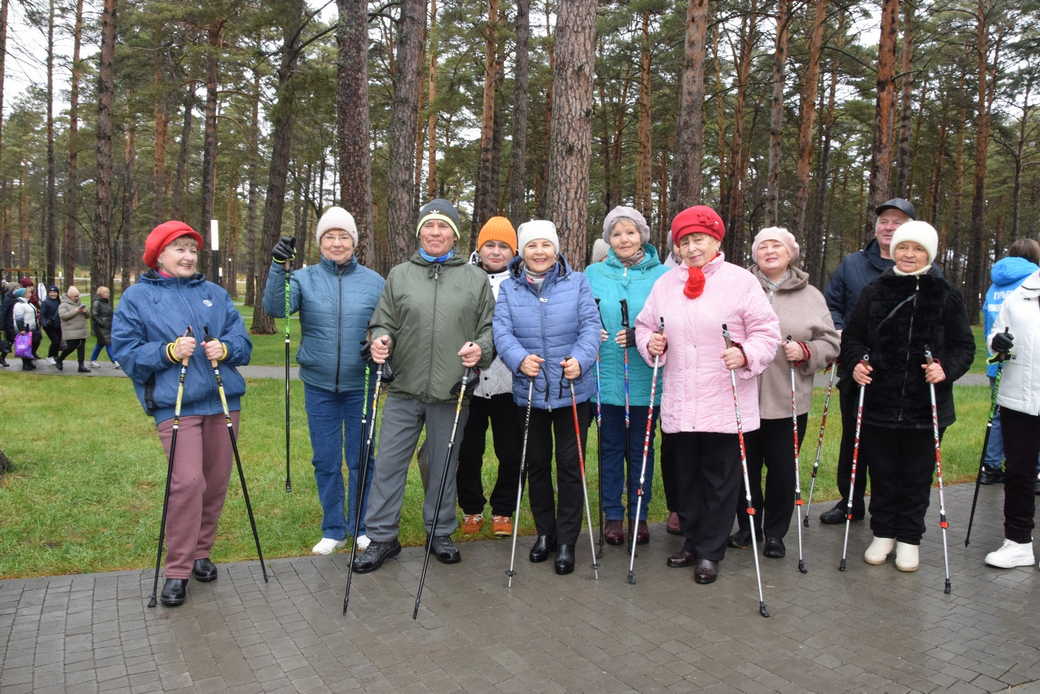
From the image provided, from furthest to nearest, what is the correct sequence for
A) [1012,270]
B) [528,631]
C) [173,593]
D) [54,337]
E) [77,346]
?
[54,337] → [77,346] → [1012,270] → [173,593] → [528,631]

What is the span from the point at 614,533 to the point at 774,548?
1066mm

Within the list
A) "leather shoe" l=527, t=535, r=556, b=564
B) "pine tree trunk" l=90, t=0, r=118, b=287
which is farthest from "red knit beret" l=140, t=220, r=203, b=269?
"pine tree trunk" l=90, t=0, r=118, b=287

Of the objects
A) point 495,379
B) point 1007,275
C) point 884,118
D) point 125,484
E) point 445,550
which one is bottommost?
point 125,484

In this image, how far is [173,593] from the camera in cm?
401

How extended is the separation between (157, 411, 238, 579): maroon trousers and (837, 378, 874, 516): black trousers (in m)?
4.18

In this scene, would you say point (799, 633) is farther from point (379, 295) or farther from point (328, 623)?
point (379, 295)

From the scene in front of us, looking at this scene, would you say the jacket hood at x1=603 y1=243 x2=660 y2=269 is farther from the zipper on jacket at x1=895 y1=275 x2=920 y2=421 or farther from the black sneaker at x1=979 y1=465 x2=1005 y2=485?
the black sneaker at x1=979 y1=465 x2=1005 y2=485

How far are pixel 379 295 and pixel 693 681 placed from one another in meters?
2.95

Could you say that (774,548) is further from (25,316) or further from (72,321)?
(25,316)

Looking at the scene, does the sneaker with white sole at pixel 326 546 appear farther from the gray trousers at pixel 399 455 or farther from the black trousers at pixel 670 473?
the black trousers at pixel 670 473

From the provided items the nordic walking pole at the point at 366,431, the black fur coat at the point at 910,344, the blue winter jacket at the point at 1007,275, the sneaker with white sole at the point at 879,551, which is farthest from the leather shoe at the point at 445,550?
the blue winter jacket at the point at 1007,275

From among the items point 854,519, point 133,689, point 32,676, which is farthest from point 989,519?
point 32,676

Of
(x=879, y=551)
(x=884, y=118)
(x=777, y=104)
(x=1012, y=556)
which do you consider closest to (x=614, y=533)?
(x=879, y=551)

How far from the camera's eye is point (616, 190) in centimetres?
3306
